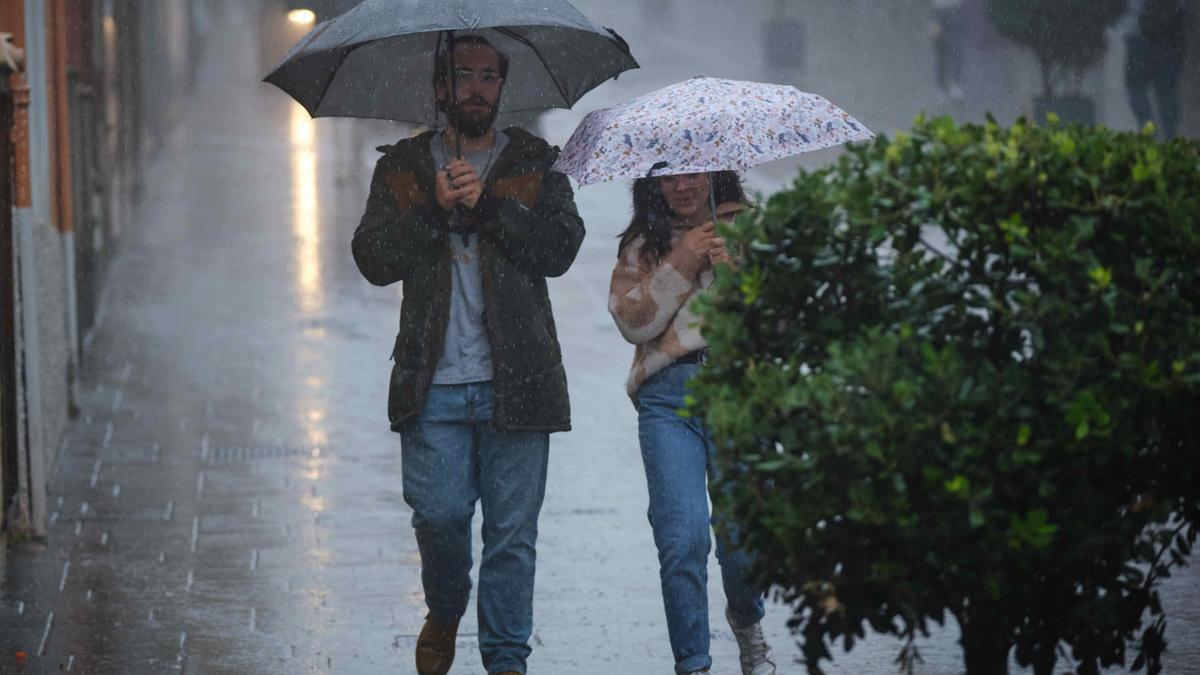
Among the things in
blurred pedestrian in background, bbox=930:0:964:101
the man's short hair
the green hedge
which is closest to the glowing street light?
the man's short hair

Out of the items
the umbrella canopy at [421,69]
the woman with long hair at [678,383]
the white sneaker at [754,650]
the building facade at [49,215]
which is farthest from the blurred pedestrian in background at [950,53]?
the white sneaker at [754,650]

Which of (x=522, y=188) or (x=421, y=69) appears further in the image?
(x=421, y=69)

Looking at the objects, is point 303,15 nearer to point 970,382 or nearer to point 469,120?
point 469,120

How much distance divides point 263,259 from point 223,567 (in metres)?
9.67

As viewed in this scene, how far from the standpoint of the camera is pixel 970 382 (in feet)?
11.1

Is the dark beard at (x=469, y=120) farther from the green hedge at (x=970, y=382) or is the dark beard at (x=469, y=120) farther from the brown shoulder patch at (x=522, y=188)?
the green hedge at (x=970, y=382)

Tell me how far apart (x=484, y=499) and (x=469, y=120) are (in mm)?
1086

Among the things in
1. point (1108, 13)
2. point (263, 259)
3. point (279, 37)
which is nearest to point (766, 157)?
point (263, 259)

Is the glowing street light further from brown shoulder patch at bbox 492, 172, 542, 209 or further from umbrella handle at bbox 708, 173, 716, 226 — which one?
umbrella handle at bbox 708, 173, 716, 226

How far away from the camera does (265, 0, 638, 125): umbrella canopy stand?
5750 mm

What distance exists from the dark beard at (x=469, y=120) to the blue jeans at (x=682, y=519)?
0.85m

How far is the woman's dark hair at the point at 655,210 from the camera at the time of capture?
18.2 feet

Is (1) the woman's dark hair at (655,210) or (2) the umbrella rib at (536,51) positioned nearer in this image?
(1) the woman's dark hair at (655,210)

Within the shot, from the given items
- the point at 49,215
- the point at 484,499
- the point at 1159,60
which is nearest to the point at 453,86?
the point at 484,499
